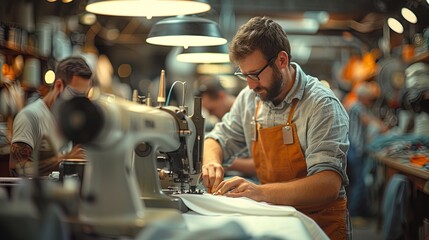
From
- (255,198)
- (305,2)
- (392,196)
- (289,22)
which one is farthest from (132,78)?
(255,198)

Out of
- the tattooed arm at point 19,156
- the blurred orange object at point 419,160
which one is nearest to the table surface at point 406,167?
the blurred orange object at point 419,160

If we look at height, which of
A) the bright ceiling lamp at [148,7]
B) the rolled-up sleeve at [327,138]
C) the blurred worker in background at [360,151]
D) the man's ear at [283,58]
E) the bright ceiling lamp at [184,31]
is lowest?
the blurred worker in background at [360,151]

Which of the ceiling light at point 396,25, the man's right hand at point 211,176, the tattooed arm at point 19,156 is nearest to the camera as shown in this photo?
the man's right hand at point 211,176

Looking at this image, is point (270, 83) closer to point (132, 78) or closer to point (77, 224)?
point (77, 224)

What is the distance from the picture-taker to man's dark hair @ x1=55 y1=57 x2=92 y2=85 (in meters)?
4.39

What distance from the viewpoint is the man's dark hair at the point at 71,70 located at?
439 cm

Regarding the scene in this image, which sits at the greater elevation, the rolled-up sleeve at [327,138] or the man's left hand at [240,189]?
the rolled-up sleeve at [327,138]

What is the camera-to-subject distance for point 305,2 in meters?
11.5

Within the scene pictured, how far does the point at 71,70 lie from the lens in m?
4.38

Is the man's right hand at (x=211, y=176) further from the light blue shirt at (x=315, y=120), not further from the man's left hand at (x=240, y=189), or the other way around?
the light blue shirt at (x=315, y=120)

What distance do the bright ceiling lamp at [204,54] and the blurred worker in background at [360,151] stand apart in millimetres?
4427

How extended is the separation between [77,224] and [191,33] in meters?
2.24

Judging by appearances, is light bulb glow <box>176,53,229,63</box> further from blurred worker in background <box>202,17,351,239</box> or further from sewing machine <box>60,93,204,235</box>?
sewing machine <box>60,93,204,235</box>

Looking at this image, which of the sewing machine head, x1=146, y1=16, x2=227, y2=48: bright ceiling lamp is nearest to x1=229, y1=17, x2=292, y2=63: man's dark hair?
x1=146, y1=16, x2=227, y2=48: bright ceiling lamp
